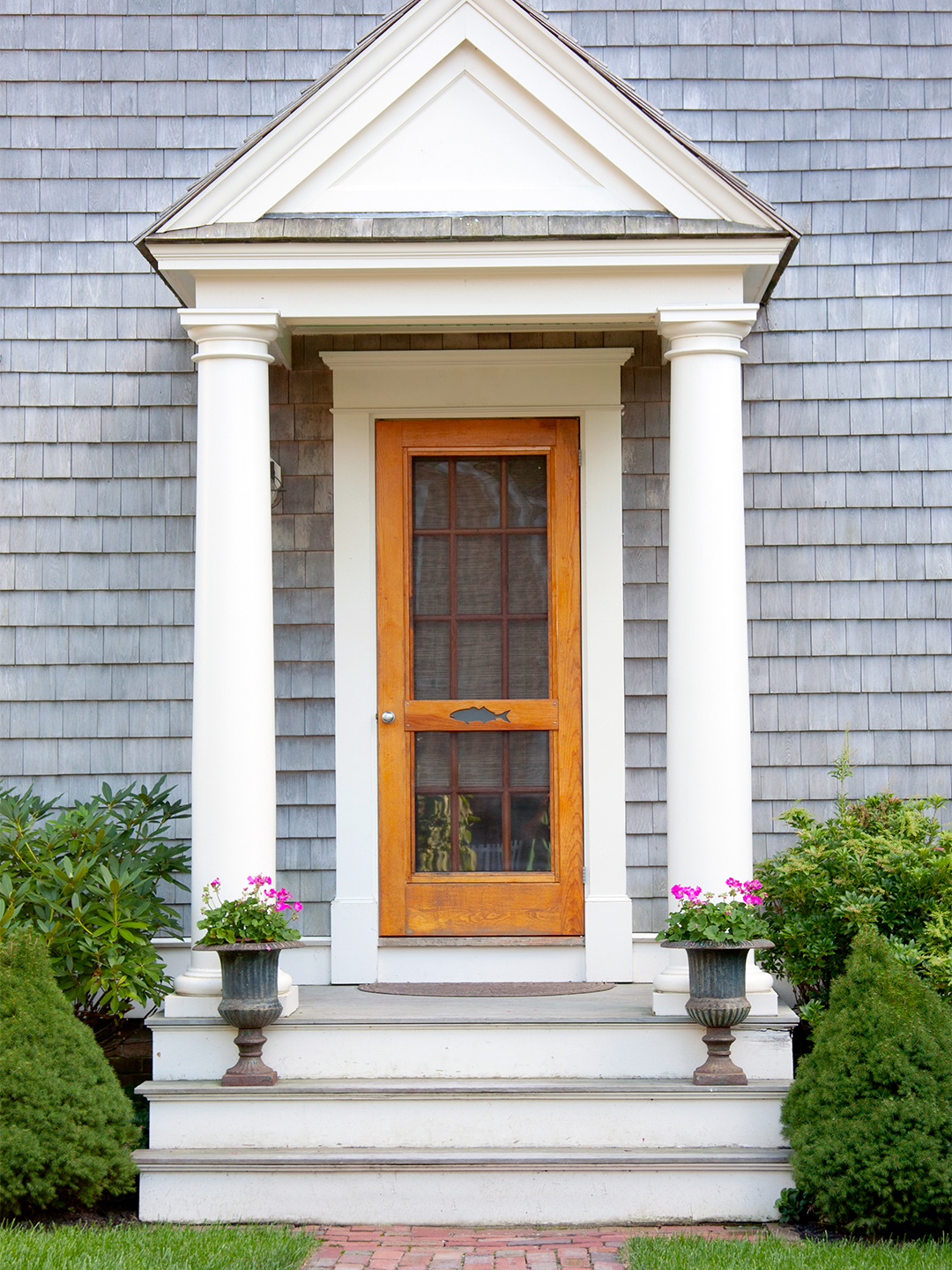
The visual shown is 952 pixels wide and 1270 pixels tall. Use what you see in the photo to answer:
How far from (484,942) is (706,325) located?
8.75 feet

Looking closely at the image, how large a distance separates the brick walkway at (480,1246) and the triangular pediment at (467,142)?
138 inches

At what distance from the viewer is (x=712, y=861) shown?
15.0ft

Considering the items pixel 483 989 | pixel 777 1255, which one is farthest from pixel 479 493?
pixel 777 1255

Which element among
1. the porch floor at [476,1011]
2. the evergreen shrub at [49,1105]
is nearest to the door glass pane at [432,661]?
the porch floor at [476,1011]

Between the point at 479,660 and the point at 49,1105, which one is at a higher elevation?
the point at 479,660

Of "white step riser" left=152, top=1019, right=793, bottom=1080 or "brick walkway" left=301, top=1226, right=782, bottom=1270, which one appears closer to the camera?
"brick walkway" left=301, top=1226, right=782, bottom=1270

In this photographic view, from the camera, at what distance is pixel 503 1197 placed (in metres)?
4.18

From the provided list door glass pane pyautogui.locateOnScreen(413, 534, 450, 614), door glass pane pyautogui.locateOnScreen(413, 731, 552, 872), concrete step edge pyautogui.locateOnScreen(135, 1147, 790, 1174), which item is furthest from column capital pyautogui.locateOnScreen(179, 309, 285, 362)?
concrete step edge pyautogui.locateOnScreen(135, 1147, 790, 1174)

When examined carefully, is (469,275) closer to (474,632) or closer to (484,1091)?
(474,632)

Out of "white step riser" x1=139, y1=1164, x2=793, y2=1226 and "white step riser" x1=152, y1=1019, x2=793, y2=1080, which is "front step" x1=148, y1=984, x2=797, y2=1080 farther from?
"white step riser" x1=139, y1=1164, x2=793, y2=1226

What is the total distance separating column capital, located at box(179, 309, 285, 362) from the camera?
465cm

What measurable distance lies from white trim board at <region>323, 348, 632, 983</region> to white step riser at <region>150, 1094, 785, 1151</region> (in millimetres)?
1223

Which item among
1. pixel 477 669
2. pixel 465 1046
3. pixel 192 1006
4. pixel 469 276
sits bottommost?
pixel 465 1046

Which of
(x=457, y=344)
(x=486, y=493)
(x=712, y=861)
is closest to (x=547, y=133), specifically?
(x=457, y=344)
